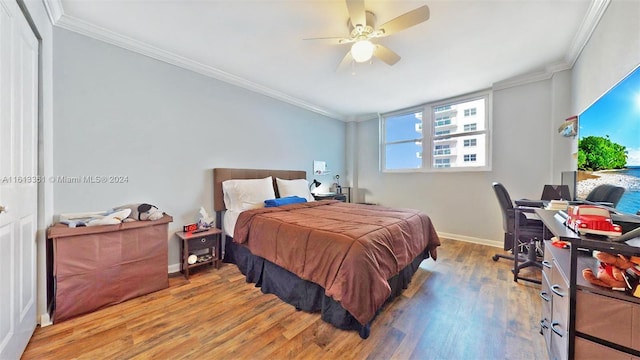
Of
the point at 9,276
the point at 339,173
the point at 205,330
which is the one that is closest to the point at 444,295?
the point at 205,330

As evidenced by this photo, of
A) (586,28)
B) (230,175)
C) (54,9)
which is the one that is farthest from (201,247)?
(586,28)

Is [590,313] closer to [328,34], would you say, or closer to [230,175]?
[328,34]

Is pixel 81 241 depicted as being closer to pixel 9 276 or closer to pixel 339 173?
pixel 9 276

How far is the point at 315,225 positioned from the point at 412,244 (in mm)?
978

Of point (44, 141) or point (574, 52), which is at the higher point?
point (574, 52)

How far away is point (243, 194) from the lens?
9.68 feet

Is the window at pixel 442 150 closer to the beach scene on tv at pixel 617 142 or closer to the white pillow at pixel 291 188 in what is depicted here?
the beach scene on tv at pixel 617 142

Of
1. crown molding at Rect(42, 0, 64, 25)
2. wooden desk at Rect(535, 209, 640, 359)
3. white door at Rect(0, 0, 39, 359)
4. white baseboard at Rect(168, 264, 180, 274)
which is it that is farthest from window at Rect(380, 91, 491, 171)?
white door at Rect(0, 0, 39, 359)

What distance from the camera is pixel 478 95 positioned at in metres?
3.65

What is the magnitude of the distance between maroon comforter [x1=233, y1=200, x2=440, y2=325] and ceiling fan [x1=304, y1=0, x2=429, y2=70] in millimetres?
1552

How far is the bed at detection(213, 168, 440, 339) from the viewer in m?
1.56

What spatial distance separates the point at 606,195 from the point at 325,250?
1908 millimetres

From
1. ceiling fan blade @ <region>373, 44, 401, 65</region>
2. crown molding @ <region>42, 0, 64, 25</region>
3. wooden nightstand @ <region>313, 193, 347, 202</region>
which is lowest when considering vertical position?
wooden nightstand @ <region>313, 193, 347, 202</region>

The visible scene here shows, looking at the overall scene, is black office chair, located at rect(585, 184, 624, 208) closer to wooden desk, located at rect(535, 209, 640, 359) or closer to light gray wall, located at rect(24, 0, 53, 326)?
wooden desk, located at rect(535, 209, 640, 359)
